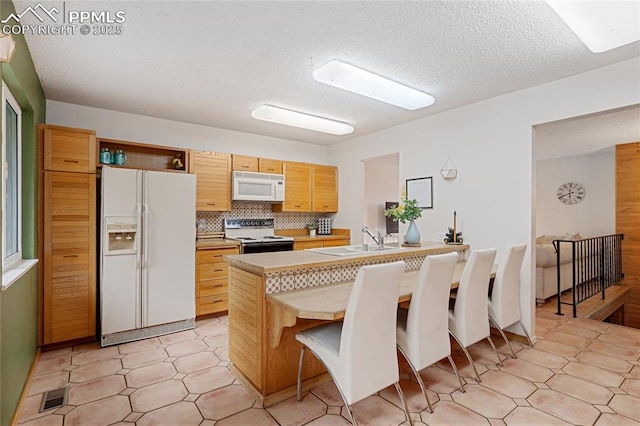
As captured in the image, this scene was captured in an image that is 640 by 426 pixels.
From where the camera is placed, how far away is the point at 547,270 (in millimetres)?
4590

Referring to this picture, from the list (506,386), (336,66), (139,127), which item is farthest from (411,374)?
(139,127)

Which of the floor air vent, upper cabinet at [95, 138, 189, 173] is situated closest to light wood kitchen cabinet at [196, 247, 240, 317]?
upper cabinet at [95, 138, 189, 173]

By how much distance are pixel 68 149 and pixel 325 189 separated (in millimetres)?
3485

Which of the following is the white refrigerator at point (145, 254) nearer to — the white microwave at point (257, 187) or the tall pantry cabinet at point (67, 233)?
the tall pantry cabinet at point (67, 233)

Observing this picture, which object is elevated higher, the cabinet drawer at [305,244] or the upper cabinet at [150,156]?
the upper cabinet at [150,156]

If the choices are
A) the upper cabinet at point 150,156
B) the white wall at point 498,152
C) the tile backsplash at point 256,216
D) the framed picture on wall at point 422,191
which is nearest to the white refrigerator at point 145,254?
the upper cabinet at point 150,156

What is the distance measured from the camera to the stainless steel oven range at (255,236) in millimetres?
4285

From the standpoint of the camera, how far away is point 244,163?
15.4 ft

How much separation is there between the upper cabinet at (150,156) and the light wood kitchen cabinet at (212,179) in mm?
166

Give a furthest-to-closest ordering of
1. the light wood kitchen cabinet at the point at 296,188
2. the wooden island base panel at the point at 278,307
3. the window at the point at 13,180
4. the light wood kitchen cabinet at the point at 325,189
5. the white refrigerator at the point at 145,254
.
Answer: the light wood kitchen cabinet at the point at 325,189 → the light wood kitchen cabinet at the point at 296,188 → the white refrigerator at the point at 145,254 → the window at the point at 13,180 → the wooden island base panel at the point at 278,307

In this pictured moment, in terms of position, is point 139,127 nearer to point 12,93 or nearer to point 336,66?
point 12,93

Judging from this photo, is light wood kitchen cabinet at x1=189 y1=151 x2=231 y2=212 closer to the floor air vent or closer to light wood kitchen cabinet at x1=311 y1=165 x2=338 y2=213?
light wood kitchen cabinet at x1=311 y1=165 x2=338 y2=213

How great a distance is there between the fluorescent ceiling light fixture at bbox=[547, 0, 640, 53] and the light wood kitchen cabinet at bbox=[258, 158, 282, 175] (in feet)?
12.3

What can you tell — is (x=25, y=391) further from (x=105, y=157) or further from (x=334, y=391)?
(x=105, y=157)
